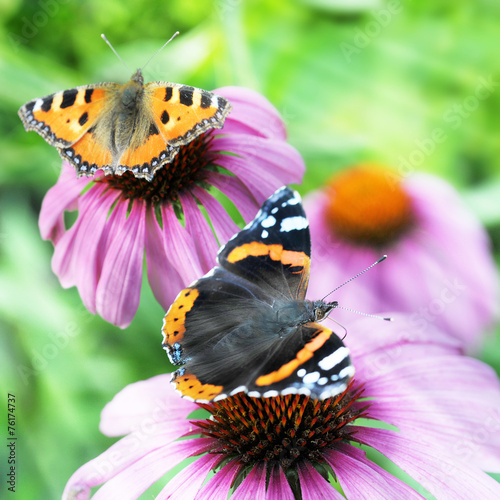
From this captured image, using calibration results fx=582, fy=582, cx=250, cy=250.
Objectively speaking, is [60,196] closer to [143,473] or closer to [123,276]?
[123,276]

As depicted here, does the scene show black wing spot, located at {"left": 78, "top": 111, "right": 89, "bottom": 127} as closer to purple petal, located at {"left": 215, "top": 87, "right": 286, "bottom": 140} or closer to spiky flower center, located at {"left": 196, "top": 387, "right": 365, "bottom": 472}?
purple petal, located at {"left": 215, "top": 87, "right": 286, "bottom": 140}

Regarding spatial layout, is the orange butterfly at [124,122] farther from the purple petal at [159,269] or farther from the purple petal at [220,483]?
the purple petal at [220,483]

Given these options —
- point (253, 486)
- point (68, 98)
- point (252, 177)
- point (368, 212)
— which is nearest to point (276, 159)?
point (252, 177)

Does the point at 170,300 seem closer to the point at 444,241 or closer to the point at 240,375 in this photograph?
the point at 240,375

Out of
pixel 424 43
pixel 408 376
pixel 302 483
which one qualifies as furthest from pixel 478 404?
pixel 424 43

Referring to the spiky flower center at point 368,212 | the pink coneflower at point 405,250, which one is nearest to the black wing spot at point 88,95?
the pink coneflower at point 405,250
